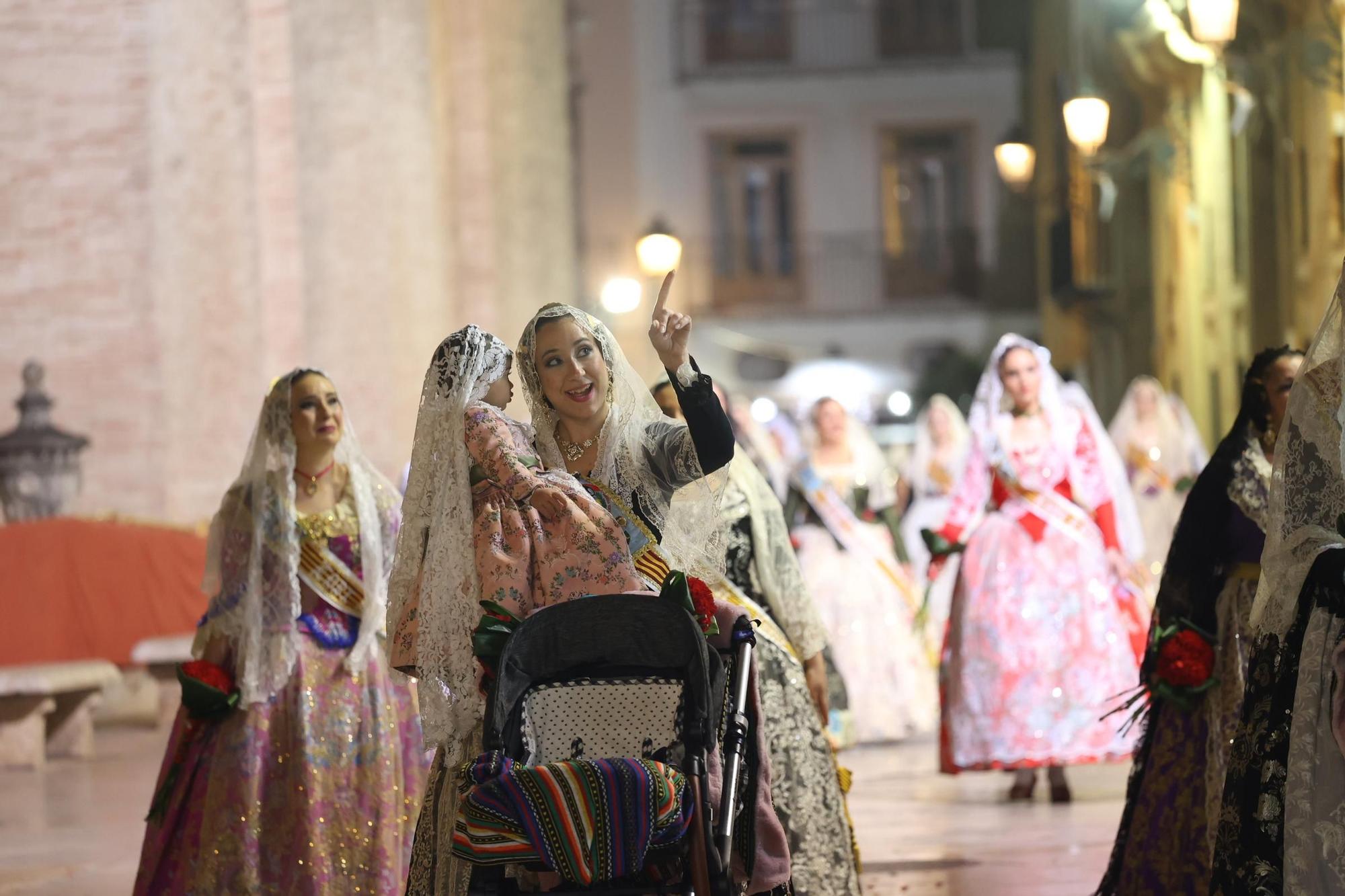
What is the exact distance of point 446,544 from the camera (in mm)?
4949

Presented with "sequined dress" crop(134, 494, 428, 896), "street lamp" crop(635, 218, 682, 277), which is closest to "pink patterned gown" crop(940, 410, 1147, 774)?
"sequined dress" crop(134, 494, 428, 896)

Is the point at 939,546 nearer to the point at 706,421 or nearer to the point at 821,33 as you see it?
the point at 706,421

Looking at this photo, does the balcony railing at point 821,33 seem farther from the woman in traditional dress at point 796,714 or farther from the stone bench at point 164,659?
the woman in traditional dress at point 796,714

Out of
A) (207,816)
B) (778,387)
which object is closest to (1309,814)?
(207,816)

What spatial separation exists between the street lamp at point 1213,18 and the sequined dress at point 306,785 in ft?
20.9

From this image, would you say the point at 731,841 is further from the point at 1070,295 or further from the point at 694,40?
the point at 694,40

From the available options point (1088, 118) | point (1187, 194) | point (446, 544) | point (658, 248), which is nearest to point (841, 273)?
point (1187, 194)

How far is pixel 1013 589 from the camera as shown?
31.0 feet

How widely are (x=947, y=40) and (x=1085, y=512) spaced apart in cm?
3000

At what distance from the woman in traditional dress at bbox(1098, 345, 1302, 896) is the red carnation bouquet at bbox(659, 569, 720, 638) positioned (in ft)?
5.90

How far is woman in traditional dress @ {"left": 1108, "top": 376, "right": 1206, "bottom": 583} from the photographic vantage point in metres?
16.4

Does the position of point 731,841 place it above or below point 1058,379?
below

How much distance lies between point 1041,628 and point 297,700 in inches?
158

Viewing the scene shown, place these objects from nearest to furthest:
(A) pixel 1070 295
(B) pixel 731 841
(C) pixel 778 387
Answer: (B) pixel 731 841 → (A) pixel 1070 295 → (C) pixel 778 387
